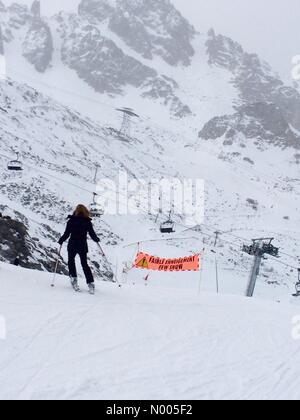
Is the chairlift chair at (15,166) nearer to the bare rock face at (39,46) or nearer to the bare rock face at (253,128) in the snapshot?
the bare rock face at (253,128)

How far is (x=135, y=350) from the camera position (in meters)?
5.91

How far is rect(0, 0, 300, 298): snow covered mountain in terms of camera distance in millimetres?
41562

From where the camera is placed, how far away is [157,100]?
128m

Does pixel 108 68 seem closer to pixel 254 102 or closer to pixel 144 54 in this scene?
pixel 144 54

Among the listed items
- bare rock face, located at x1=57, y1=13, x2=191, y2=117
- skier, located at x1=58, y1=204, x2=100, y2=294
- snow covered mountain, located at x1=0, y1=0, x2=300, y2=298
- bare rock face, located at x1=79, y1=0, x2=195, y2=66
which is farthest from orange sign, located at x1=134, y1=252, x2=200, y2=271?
bare rock face, located at x1=79, y1=0, x2=195, y2=66

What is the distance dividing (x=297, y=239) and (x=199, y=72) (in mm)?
114057

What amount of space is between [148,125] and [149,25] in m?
87.4

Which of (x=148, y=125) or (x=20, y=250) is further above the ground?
(x=148, y=125)

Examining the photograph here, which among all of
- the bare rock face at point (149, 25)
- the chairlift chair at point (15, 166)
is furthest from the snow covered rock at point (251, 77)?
the chairlift chair at point (15, 166)

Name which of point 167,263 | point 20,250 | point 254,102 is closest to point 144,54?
point 254,102

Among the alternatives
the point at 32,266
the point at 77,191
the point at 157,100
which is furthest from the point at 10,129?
the point at 157,100

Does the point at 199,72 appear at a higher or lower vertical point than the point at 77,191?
higher

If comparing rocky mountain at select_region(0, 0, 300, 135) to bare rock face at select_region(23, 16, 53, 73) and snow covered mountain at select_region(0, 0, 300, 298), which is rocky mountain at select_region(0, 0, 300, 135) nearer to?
bare rock face at select_region(23, 16, 53, 73)
